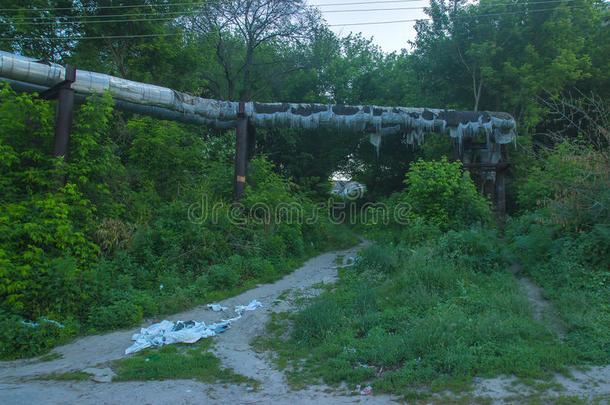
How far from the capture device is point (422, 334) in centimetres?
521

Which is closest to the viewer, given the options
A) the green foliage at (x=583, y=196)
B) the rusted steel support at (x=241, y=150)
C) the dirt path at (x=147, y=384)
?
the dirt path at (x=147, y=384)

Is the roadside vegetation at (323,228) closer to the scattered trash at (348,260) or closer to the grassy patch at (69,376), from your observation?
the grassy patch at (69,376)

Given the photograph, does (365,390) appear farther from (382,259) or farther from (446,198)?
(446,198)

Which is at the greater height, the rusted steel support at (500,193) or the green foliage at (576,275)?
the rusted steel support at (500,193)

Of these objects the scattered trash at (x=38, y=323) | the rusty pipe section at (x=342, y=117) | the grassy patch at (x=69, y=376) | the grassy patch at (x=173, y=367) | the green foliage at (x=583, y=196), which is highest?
the rusty pipe section at (x=342, y=117)

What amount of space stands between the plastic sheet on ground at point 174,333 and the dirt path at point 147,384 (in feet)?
0.52

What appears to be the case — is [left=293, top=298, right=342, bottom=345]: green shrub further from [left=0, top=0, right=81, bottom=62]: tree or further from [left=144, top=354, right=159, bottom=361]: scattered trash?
[left=0, top=0, right=81, bottom=62]: tree

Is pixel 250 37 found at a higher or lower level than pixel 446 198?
higher

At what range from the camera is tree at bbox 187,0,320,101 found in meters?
21.0

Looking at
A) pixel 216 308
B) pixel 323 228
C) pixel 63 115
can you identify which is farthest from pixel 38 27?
pixel 216 308

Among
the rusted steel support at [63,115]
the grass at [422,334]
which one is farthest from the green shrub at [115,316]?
the rusted steel support at [63,115]

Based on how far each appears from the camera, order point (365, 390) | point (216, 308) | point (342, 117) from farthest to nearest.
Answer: point (342, 117) → point (216, 308) → point (365, 390)

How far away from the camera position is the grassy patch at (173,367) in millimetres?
4957

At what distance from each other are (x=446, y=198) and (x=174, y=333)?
8.00 m
